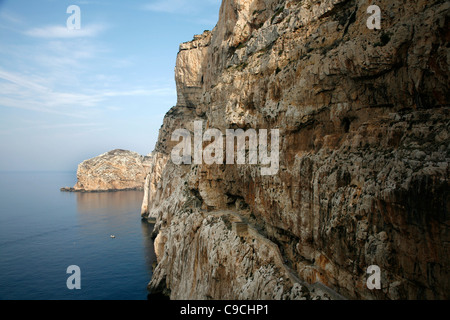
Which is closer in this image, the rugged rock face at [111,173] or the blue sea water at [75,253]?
the blue sea water at [75,253]

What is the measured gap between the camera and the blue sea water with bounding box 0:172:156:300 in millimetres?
45822

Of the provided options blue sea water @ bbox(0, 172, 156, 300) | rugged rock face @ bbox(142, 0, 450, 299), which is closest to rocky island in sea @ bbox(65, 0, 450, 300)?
rugged rock face @ bbox(142, 0, 450, 299)

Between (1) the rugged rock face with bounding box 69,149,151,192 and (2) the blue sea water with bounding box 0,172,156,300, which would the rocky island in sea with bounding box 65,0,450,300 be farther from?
(1) the rugged rock face with bounding box 69,149,151,192

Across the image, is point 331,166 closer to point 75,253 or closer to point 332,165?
point 332,165

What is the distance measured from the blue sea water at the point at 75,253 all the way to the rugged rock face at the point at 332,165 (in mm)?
15642

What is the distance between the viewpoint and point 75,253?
2365 inches

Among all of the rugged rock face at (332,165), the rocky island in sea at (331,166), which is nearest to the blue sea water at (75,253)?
the rocky island in sea at (331,166)

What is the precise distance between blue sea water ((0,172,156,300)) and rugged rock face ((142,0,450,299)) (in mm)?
15642

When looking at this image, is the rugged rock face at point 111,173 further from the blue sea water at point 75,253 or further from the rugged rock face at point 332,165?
the rugged rock face at point 332,165

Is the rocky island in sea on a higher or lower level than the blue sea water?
higher

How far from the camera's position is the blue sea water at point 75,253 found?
45.8m

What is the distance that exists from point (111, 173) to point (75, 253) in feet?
313
